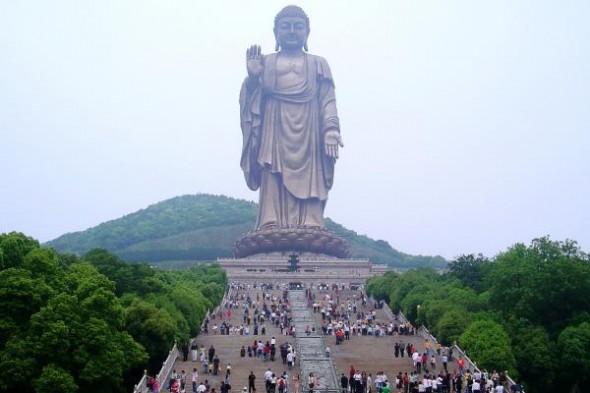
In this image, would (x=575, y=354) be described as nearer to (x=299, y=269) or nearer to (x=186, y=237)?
(x=299, y=269)

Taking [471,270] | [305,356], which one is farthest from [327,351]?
[471,270]

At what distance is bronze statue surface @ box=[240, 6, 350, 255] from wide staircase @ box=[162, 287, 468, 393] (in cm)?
1794

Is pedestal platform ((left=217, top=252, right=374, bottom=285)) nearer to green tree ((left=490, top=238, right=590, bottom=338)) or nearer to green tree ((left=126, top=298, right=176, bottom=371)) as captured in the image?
green tree ((left=490, top=238, right=590, bottom=338))

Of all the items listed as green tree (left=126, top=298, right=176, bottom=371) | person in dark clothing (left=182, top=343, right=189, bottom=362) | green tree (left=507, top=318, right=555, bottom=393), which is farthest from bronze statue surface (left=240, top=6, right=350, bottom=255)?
green tree (left=126, top=298, right=176, bottom=371)

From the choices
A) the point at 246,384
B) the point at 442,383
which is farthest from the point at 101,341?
the point at 442,383

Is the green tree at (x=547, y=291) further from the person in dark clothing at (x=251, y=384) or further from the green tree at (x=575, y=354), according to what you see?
the person in dark clothing at (x=251, y=384)

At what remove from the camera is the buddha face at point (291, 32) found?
47.2 metres

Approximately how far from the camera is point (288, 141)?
154 feet

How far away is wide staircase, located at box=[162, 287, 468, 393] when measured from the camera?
60.5 ft

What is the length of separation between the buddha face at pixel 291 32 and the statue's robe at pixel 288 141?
3.17 feet

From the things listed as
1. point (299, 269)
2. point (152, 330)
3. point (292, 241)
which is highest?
point (292, 241)

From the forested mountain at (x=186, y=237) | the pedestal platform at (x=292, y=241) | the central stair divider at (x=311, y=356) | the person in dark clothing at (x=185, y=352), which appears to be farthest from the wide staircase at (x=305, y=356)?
the forested mountain at (x=186, y=237)

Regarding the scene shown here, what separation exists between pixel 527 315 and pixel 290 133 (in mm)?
25812

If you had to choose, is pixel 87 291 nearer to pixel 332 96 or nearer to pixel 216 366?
pixel 216 366
